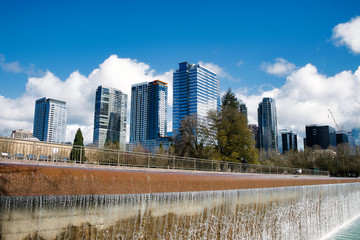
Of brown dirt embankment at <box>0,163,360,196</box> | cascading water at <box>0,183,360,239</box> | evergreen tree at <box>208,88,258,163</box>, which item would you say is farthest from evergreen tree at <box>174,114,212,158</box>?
brown dirt embankment at <box>0,163,360,196</box>

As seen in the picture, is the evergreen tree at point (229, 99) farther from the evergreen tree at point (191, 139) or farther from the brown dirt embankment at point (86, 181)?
the brown dirt embankment at point (86, 181)

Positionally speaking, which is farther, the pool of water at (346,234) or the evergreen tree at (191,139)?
the evergreen tree at (191,139)

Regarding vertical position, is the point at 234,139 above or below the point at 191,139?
below

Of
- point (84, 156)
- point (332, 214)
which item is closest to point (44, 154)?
point (84, 156)

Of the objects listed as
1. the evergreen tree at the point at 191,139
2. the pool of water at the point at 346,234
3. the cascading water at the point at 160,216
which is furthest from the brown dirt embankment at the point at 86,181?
the evergreen tree at the point at 191,139

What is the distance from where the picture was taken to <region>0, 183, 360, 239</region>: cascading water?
576 centimetres

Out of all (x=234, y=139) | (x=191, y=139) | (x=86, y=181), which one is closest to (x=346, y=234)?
(x=234, y=139)

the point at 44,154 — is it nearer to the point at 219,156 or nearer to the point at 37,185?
the point at 37,185

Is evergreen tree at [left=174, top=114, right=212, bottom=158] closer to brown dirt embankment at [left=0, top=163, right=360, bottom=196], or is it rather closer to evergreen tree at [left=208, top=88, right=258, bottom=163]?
evergreen tree at [left=208, top=88, right=258, bottom=163]

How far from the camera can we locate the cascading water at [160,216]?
5.76 m

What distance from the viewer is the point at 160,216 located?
331 inches

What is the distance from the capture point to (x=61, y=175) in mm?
6066

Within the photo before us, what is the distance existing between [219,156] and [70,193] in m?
35.6

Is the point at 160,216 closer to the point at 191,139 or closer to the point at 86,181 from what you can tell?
the point at 86,181
